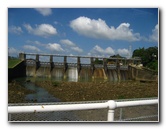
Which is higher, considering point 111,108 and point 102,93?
point 111,108

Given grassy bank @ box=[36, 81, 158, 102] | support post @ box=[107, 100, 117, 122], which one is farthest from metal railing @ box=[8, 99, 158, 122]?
grassy bank @ box=[36, 81, 158, 102]

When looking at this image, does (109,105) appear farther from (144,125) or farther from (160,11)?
(160,11)

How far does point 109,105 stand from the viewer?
6.66 feet

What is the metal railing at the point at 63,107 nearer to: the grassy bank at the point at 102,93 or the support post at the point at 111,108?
the support post at the point at 111,108

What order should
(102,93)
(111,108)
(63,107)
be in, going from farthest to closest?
(102,93), (111,108), (63,107)

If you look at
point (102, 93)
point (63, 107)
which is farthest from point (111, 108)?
point (102, 93)

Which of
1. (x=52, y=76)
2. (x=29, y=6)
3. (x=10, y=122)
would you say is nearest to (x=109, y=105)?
(x=10, y=122)

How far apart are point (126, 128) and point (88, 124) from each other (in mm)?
365

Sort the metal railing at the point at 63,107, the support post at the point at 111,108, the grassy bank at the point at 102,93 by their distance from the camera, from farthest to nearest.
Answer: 1. the grassy bank at the point at 102,93
2. the support post at the point at 111,108
3. the metal railing at the point at 63,107

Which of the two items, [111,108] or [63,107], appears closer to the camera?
[63,107]

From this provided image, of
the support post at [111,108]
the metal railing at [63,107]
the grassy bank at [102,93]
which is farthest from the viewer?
the grassy bank at [102,93]

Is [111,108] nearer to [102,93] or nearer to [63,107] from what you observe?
[63,107]

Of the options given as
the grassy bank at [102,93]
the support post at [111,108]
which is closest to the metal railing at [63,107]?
the support post at [111,108]
